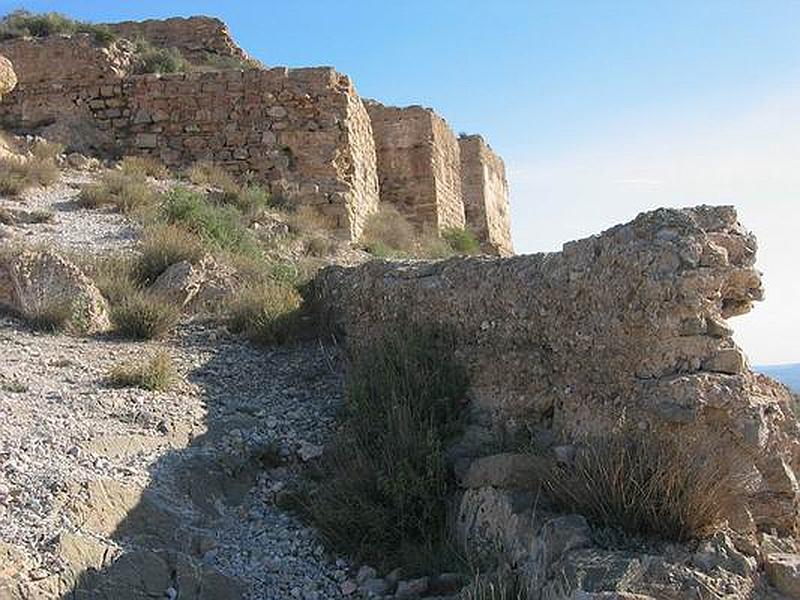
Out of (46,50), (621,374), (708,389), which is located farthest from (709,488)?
(46,50)

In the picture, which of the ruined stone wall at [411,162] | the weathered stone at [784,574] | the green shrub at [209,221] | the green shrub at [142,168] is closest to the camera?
the weathered stone at [784,574]

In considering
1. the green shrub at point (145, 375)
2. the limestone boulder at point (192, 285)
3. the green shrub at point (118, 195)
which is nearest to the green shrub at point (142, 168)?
the green shrub at point (118, 195)

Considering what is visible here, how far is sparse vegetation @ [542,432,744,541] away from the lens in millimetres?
3619

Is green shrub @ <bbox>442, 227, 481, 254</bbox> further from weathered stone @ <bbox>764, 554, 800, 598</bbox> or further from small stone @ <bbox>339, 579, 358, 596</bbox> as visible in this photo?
weathered stone @ <bbox>764, 554, 800, 598</bbox>

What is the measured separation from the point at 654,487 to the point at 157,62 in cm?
1257

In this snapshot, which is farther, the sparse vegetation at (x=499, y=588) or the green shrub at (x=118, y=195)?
the green shrub at (x=118, y=195)

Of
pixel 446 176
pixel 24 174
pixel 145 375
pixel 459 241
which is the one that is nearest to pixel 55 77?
pixel 24 174

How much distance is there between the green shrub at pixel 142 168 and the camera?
1198 centimetres

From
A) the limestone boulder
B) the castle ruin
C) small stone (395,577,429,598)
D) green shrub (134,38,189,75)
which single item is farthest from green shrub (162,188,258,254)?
small stone (395,577,429,598)

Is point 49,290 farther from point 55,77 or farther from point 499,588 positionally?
point 55,77

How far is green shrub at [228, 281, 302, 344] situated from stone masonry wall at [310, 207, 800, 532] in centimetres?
245

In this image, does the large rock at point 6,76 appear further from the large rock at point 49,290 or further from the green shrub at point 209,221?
the large rock at point 49,290

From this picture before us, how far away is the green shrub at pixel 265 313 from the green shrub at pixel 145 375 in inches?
51.3

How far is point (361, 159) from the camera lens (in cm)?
1366
